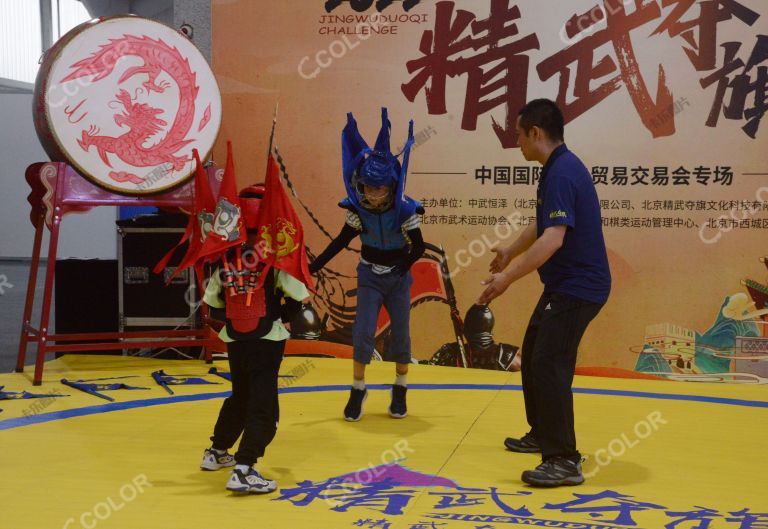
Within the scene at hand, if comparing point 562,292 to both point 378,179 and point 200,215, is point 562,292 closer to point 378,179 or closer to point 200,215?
point 378,179

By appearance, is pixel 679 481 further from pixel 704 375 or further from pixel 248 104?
pixel 248 104

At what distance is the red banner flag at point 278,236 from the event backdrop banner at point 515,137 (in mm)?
2366

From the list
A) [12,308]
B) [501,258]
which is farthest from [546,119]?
[12,308]

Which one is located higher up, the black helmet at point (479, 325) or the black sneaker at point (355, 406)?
the black helmet at point (479, 325)

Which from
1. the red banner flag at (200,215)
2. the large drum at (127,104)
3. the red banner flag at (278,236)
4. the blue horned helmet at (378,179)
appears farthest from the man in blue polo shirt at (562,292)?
the large drum at (127,104)

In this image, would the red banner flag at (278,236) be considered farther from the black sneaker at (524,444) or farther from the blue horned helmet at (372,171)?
the black sneaker at (524,444)

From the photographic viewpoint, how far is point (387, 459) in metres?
3.30

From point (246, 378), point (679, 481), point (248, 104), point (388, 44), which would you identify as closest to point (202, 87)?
point (248, 104)

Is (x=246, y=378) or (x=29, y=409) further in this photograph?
(x=29, y=409)

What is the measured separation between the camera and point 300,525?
258 cm

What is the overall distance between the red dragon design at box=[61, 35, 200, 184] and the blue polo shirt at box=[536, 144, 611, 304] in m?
2.51

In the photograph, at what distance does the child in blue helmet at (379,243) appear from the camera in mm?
3771

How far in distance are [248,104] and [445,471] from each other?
315cm

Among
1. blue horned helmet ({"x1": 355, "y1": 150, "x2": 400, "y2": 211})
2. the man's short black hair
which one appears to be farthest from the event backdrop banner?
the man's short black hair
